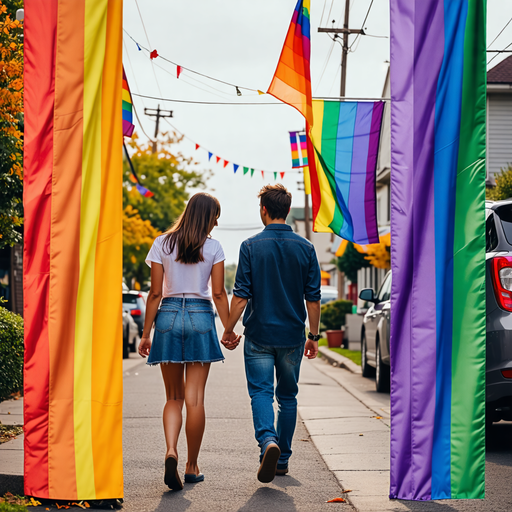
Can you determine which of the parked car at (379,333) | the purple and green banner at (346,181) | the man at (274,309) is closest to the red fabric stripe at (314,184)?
the purple and green banner at (346,181)

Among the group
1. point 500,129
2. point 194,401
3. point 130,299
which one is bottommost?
point 130,299

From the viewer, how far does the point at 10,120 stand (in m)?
7.50

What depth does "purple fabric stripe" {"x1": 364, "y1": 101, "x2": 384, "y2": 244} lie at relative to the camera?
809 cm

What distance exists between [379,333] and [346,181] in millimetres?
2999

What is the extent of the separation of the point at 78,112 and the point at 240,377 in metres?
9.32

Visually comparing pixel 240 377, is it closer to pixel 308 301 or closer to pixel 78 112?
pixel 308 301

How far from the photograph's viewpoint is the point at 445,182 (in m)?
4.59

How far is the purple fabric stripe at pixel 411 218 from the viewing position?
179 inches

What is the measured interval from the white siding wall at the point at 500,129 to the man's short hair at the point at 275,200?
1954 centimetres

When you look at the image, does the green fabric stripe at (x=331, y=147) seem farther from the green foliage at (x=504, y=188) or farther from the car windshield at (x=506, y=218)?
the green foliage at (x=504, y=188)

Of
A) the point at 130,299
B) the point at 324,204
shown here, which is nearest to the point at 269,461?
the point at 324,204

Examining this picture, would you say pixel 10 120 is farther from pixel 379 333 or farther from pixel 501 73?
pixel 501 73

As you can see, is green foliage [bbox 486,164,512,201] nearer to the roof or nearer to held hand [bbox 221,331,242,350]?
the roof

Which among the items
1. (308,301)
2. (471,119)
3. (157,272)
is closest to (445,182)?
(471,119)
